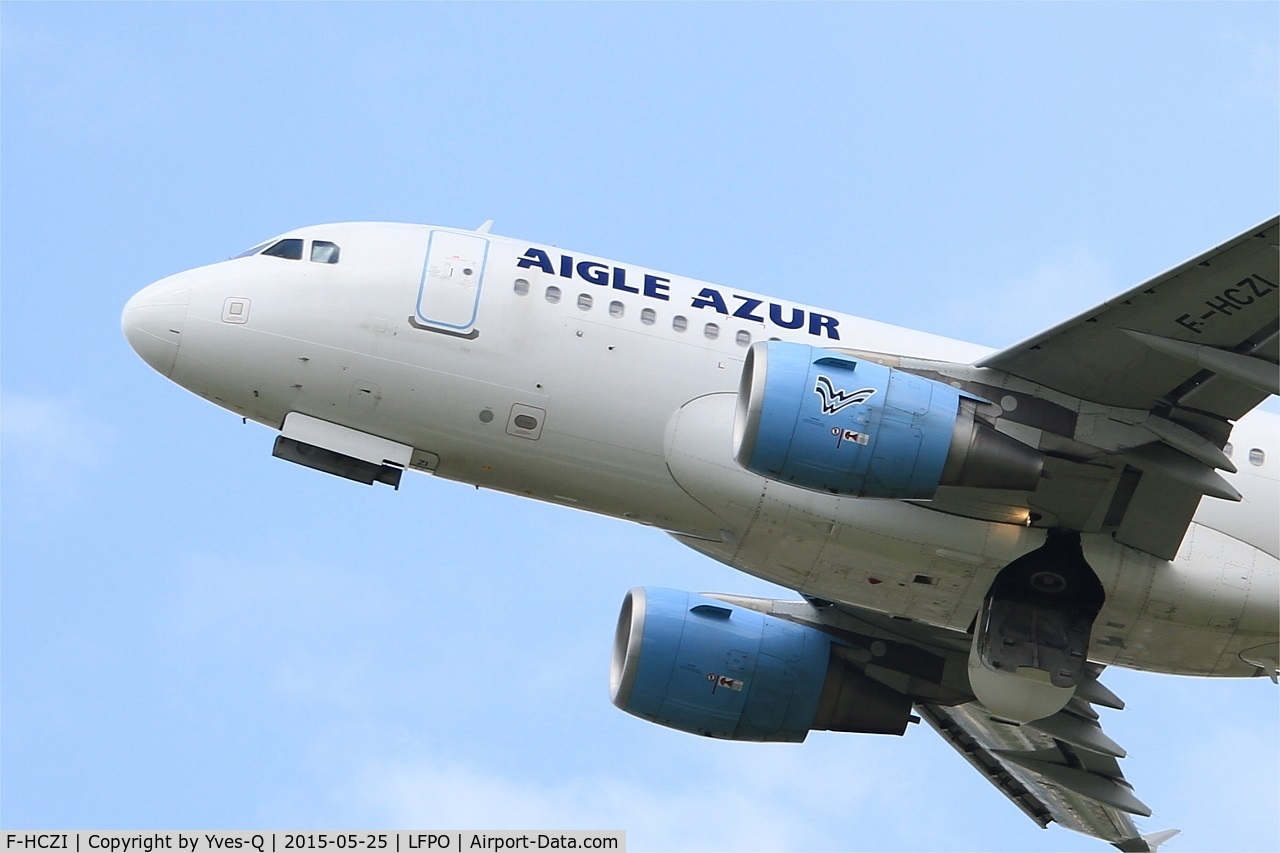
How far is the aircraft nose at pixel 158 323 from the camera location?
23.0 meters

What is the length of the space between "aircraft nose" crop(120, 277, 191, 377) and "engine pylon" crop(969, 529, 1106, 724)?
426 inches

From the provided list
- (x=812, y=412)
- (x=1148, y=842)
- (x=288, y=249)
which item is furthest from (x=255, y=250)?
(x=1148, y=842)

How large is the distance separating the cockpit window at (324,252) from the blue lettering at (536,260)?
7.82 feet

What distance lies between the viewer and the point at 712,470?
22.5 metres

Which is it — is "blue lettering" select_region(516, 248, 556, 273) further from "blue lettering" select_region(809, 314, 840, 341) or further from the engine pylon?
the engine pylon

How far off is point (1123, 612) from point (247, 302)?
11833 millimetres

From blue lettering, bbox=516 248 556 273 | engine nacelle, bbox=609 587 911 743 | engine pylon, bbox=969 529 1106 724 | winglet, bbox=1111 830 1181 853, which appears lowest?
winglet, bbox=1111 830 1181 853

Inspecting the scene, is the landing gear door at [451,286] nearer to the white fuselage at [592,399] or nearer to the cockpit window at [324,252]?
the white fuselage at [592,399]

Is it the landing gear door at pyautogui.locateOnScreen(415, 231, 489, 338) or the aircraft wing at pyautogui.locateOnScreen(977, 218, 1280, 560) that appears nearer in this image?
the aircraft wing at pyautogui.locateOnScreen(977, 218, 1280, 560)

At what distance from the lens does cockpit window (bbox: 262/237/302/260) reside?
23.6 m

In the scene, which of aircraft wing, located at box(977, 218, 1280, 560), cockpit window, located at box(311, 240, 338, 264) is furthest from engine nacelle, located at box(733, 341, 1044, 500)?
cockpit window, located at box(311, 240, 338, 264)

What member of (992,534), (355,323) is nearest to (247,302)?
(355,323)
